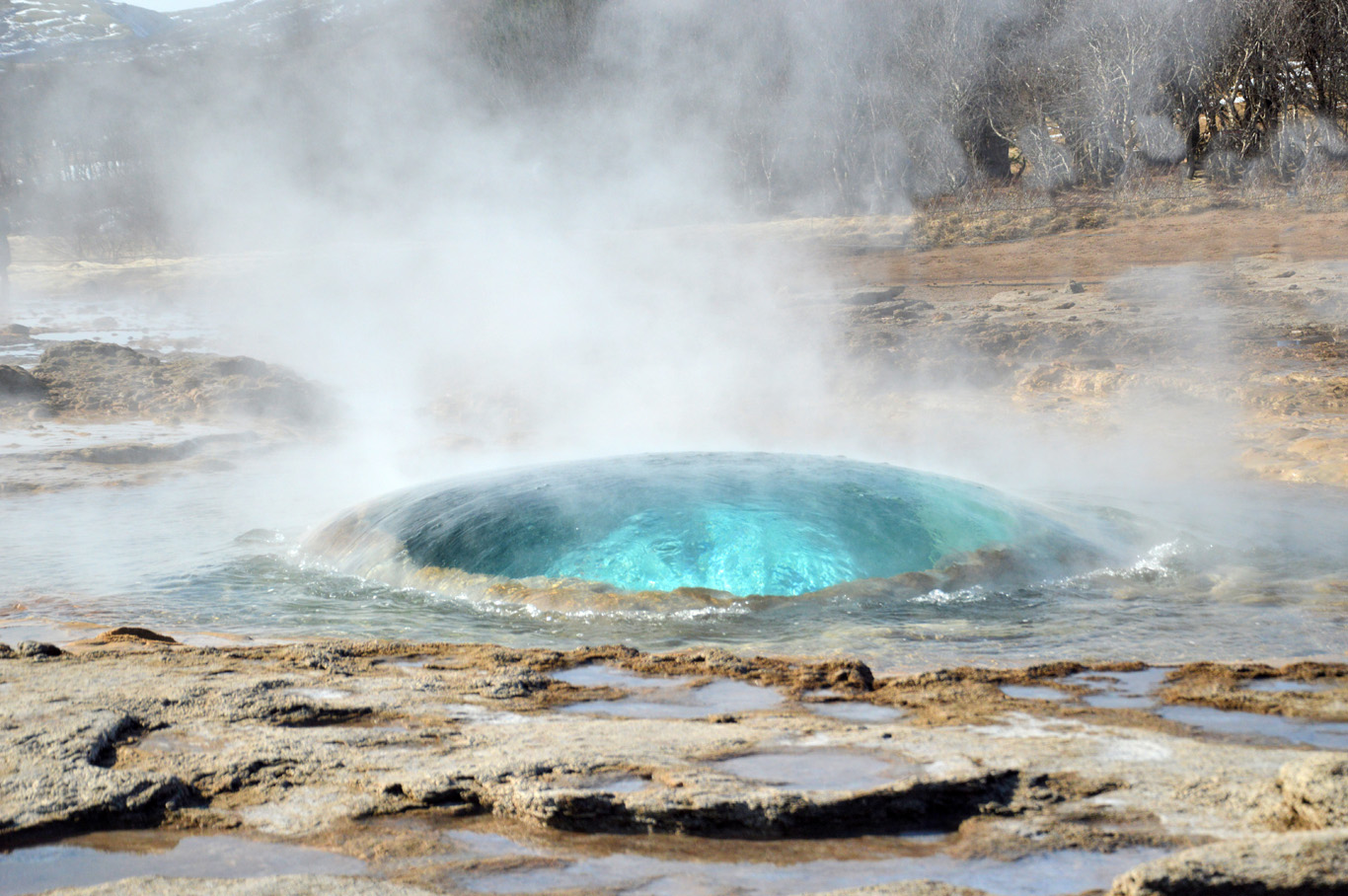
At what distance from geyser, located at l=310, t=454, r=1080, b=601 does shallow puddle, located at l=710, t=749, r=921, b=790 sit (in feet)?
5.28

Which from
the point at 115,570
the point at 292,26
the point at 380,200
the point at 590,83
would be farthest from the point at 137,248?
the point at 115,570

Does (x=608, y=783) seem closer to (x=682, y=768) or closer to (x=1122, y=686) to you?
(x=682, y=768)

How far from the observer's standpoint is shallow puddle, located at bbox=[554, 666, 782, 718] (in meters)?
2.08

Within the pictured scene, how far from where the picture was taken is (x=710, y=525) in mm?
3412

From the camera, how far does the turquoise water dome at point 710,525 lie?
3.32 meters

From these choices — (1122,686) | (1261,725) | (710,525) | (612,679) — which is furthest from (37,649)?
(1261,725)

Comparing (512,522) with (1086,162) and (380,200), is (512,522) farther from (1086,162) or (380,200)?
(1086,162)

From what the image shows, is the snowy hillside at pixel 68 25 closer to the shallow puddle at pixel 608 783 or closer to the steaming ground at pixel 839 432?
the steaming ground at pixel 839 432

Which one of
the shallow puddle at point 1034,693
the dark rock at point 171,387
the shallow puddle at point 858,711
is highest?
the dark rock at point 171,387

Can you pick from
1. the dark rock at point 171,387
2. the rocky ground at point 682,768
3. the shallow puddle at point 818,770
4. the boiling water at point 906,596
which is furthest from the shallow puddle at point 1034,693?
the dark rock at point 171,387

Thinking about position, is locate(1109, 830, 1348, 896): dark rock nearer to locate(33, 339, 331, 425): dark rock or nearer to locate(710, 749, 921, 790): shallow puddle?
locate(710, 749, 921, 790): shallow puddle

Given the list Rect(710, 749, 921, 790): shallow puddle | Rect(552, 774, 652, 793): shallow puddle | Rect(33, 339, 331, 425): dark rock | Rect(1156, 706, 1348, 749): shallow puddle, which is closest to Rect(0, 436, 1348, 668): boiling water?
Rect(1156, 706, 1348, 749): shallow puddle

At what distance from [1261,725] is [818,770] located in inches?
36.4

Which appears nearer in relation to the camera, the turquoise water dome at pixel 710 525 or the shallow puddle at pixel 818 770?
the shallow puddle at pixel 818 770
